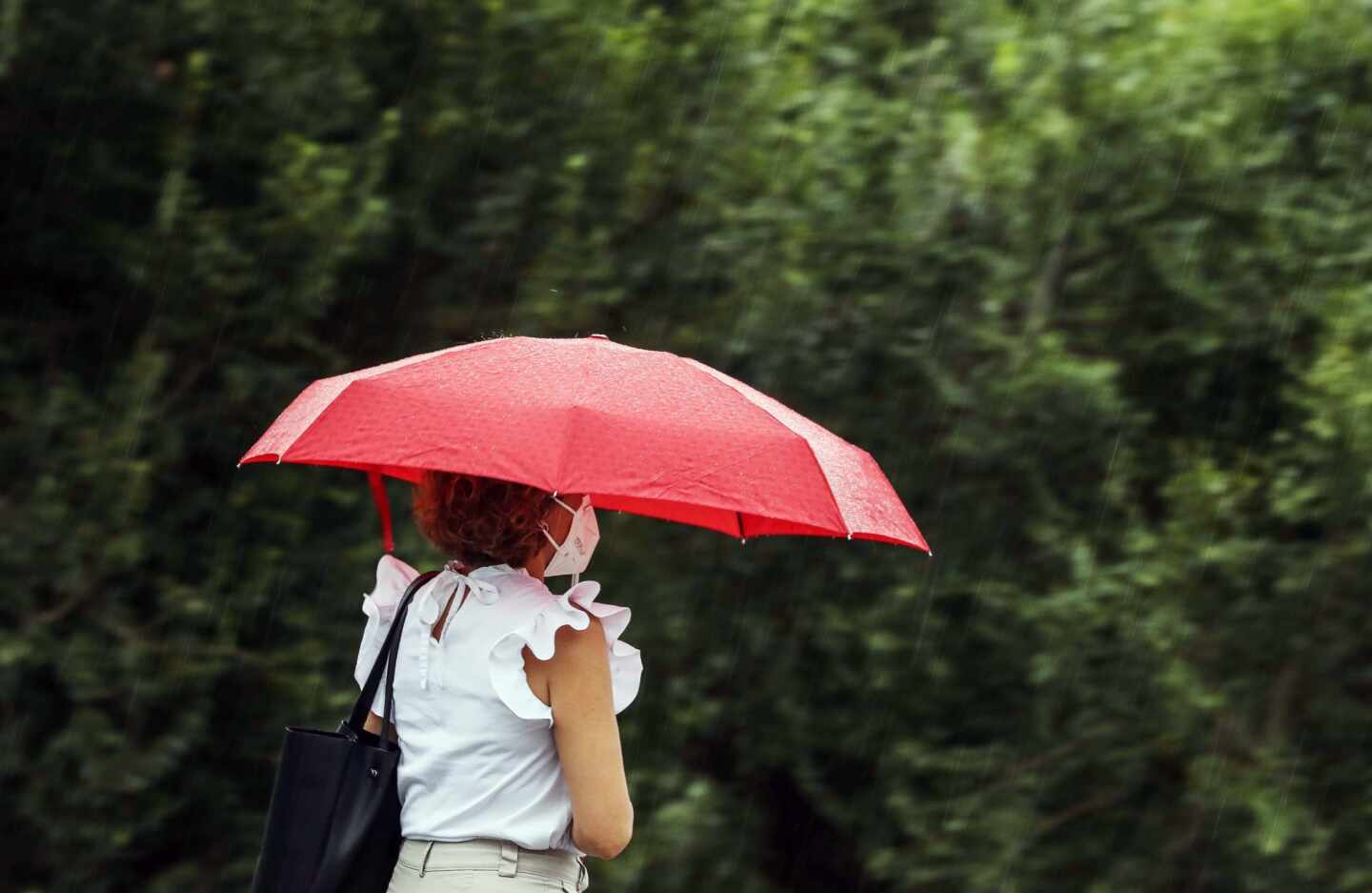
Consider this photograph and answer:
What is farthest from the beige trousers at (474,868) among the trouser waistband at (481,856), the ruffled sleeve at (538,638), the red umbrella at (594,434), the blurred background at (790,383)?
the blurred background at (790,383)

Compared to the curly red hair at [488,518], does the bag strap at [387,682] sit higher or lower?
lower

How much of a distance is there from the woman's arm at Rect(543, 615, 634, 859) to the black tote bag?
0.93 feet

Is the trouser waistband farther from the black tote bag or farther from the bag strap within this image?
the bag strap

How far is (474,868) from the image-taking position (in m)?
2.41

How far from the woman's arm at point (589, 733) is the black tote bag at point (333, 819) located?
0.28 meters

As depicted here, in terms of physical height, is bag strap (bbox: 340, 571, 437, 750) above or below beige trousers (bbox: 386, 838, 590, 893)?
above

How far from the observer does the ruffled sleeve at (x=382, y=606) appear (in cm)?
265

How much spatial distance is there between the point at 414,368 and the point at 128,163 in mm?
3682

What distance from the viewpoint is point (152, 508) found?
233 inches

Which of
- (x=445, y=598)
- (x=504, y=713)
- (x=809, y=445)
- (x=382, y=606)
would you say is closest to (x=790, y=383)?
(x=809, y=445)

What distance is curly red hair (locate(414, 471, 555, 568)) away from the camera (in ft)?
8.26

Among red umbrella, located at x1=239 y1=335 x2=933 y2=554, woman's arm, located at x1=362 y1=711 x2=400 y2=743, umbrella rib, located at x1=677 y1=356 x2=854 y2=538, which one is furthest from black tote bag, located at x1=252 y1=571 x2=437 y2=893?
umbrella rib, located at x1=677 y1=356 x2=854 y2=538

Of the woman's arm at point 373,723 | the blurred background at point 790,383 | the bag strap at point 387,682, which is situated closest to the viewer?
the bag strap at point 387,682

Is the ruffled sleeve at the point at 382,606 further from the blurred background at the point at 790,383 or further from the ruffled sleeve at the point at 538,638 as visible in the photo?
the blurred background at the point at 790,383
